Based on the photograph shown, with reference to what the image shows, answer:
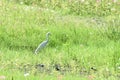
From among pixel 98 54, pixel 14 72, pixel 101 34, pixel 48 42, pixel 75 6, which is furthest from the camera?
pixel 75 6

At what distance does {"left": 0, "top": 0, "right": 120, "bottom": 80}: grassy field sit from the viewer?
7398 mm

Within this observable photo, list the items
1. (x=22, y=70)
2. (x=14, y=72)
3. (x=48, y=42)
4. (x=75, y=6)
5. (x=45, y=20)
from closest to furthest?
(x=14, y=72) → (x=22, y=70) → (x=48, y=42) → (x=45, y=20) → (x=75, y=6)

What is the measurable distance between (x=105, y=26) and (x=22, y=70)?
3383 mm

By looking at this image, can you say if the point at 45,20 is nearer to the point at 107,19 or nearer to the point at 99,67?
the point at 107,19

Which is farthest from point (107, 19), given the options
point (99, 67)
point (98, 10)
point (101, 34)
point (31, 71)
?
point (31, 71)

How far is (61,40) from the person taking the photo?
938 cm

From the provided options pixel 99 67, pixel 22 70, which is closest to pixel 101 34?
pixel 99 67

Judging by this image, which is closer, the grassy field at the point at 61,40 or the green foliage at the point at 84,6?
the grassy field at the point at 61,40

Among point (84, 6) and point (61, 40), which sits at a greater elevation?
point (84, 6)

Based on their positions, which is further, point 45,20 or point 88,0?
point 88,0

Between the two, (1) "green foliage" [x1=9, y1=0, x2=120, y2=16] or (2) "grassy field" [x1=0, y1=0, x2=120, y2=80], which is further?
(1) "green foliage" [x1=9, y1=0, x2=120, y2=16]

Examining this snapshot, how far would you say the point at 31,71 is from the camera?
7285 mm

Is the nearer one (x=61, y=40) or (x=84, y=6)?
(x=61, y=40)

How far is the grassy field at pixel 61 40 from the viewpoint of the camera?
7.40 meters
